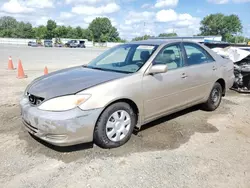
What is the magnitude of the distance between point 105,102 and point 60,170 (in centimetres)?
101

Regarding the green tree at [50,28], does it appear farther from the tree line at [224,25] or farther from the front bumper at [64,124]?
the front bumper at [64,124]

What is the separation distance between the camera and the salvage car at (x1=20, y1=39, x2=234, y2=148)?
303 centimetres

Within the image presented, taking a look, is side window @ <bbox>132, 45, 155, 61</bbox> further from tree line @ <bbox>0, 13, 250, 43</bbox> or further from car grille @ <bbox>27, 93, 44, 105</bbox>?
tree line @ <bbox>0, 13, 250, 43</bbox>

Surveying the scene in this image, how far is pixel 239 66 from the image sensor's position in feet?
22.8

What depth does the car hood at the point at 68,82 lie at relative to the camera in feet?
10.4

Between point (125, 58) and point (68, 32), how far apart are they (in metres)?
92.3

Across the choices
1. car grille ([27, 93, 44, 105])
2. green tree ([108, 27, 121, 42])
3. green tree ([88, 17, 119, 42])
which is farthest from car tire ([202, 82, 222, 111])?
green tree ([88, 17, 119, 42])

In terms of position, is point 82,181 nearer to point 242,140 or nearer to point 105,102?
point 105,102

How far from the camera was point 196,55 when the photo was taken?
184 inches

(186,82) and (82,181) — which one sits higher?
(186,82)

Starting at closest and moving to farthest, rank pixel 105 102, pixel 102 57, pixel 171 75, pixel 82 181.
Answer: pixel 82 181 → pixel 105 102 → pixel 171 75 → pixel 102 57

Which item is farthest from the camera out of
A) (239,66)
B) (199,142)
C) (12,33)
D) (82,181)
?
(12,33)

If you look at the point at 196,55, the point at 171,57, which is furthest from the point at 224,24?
the point at 171,57

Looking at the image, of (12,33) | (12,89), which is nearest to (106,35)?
(12,33)
